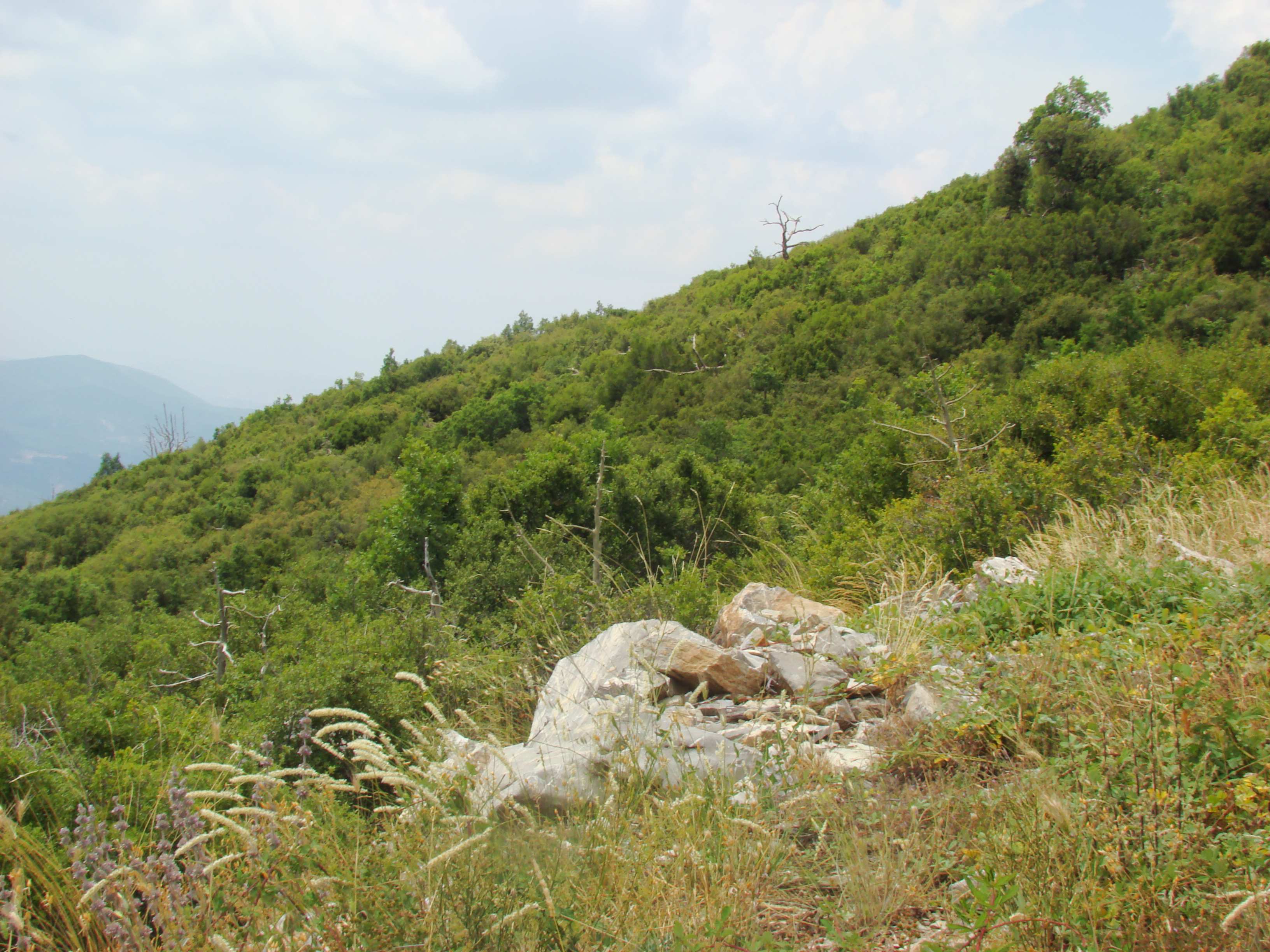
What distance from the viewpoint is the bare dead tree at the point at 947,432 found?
721cm

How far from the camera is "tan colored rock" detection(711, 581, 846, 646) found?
167 inches

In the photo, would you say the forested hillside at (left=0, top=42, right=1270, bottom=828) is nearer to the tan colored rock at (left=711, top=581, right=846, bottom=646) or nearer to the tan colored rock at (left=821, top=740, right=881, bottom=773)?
the tan colored rock at (left=711, top=581, right=846, bottom=646)

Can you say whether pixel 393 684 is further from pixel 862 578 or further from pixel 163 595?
pixel 163 595

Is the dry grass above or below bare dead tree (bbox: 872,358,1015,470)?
below

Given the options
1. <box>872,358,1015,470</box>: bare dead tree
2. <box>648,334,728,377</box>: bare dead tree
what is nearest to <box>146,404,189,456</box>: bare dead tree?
<box>648,334,728,377</box>: bare dead tree

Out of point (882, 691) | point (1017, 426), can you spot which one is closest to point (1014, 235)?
point (1017, 426)

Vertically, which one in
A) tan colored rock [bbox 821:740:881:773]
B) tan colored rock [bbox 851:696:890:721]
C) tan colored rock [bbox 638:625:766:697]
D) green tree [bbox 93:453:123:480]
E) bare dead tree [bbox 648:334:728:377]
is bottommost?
tan colored rock [bbox 851:696:890:721]

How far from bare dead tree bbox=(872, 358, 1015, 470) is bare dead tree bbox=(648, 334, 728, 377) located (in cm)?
2134

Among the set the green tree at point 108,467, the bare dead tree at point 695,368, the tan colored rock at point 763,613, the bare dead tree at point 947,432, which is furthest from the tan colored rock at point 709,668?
the green tree at point 108,467

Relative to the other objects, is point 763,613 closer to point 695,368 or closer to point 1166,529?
point 1166,529

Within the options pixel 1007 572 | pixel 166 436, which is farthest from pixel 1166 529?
pixel 166 436

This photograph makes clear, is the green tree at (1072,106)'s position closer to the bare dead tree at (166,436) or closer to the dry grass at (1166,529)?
the dry grass at (1166,529)

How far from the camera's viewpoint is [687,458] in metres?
11.6

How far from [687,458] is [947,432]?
4.54m
